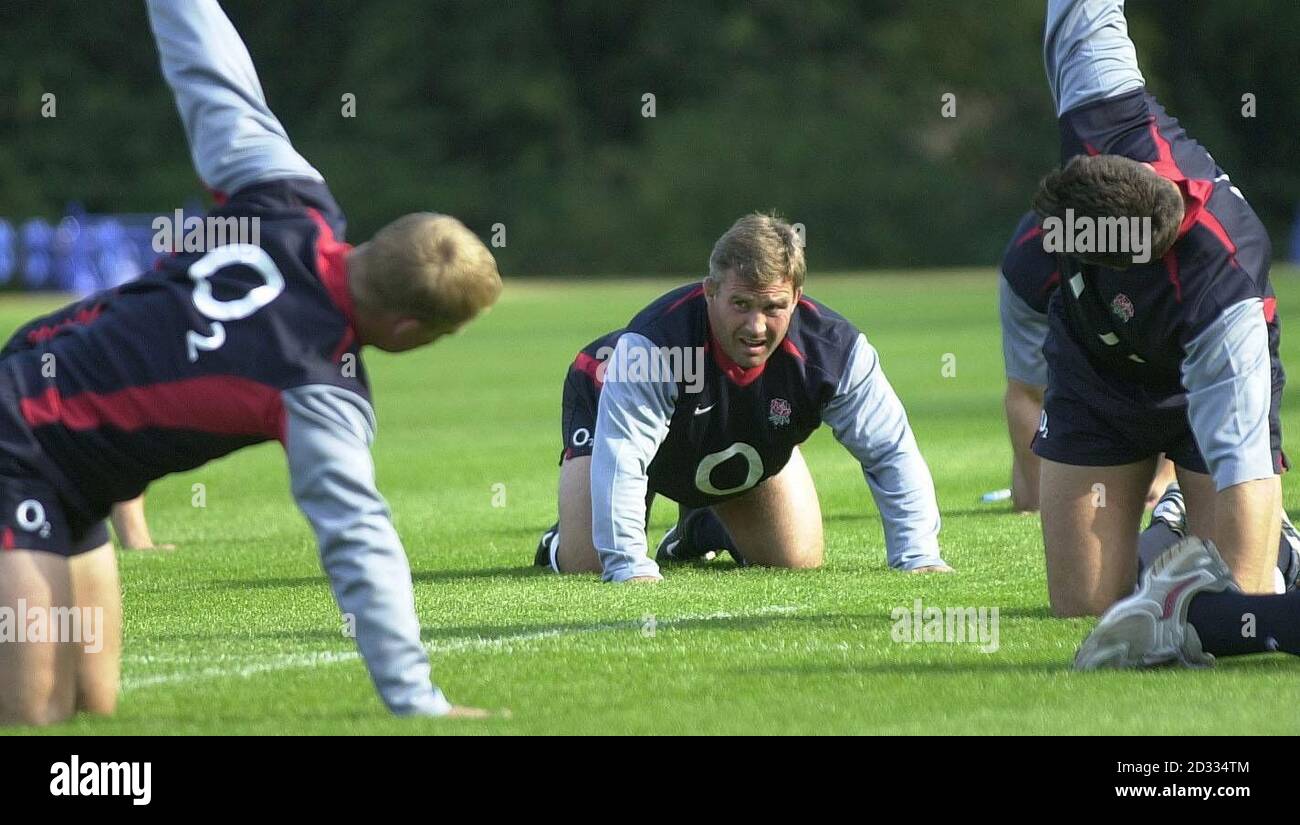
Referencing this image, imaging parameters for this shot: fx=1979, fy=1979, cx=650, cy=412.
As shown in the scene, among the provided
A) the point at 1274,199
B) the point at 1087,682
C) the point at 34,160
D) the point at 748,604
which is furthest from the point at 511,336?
the point at 1274,199

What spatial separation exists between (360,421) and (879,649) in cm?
227

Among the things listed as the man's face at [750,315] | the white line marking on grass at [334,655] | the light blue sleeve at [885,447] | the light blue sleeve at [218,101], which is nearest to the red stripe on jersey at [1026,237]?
the light blue sleeve at [885,447]

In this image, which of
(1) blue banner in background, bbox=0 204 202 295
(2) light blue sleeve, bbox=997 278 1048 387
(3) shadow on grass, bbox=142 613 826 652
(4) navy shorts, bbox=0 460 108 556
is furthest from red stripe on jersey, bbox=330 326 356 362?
(1) blue banner in background, bbox=0 204 202 295

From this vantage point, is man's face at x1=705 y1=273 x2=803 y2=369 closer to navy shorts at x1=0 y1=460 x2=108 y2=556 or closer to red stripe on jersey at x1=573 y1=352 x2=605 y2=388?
red stripe on jersey at x1=573 y1=352 x2=605 y2=388

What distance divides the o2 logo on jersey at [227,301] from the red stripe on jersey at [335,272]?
0.11m

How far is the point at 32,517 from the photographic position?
521cm

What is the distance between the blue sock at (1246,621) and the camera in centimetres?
591

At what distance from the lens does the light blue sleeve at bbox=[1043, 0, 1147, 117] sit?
7.07m

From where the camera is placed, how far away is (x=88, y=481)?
207 inches

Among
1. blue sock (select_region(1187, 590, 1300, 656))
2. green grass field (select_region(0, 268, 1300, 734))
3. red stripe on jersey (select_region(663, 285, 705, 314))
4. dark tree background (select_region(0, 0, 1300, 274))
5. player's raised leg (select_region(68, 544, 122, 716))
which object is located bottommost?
green grass field (select_region(0, 268, 1300, 734))

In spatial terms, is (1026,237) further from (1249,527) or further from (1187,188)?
(1249,527)

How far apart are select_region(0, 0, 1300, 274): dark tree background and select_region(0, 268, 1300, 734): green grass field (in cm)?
3946

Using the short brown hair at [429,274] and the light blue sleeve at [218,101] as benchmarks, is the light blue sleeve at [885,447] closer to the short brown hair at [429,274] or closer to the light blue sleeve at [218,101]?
the light blue sleeve at [218,101]

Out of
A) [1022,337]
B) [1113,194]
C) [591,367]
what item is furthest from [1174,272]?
[1022,337]
